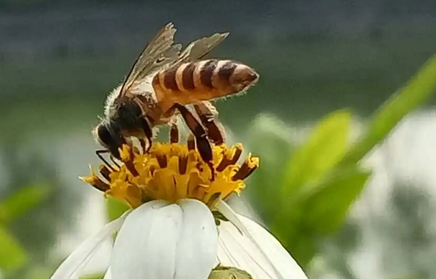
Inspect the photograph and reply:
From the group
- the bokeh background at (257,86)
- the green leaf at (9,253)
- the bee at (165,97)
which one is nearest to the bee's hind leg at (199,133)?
the bee at (165,97)

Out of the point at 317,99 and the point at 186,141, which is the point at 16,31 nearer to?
the point at 317,99

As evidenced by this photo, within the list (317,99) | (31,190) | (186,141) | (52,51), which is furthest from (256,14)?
(186,141)

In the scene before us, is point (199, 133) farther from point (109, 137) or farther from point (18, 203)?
point (18, 203)

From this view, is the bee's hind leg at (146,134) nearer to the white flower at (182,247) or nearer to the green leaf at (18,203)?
the white flower at (182,247)

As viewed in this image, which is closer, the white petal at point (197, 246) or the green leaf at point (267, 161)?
the white petal at point (197, 246)

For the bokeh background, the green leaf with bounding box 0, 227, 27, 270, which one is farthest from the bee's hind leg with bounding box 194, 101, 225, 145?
the bokeh background

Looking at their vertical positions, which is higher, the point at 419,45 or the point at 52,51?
the point at 52,51

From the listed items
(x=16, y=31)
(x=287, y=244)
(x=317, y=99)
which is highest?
(x=16, y=31)
